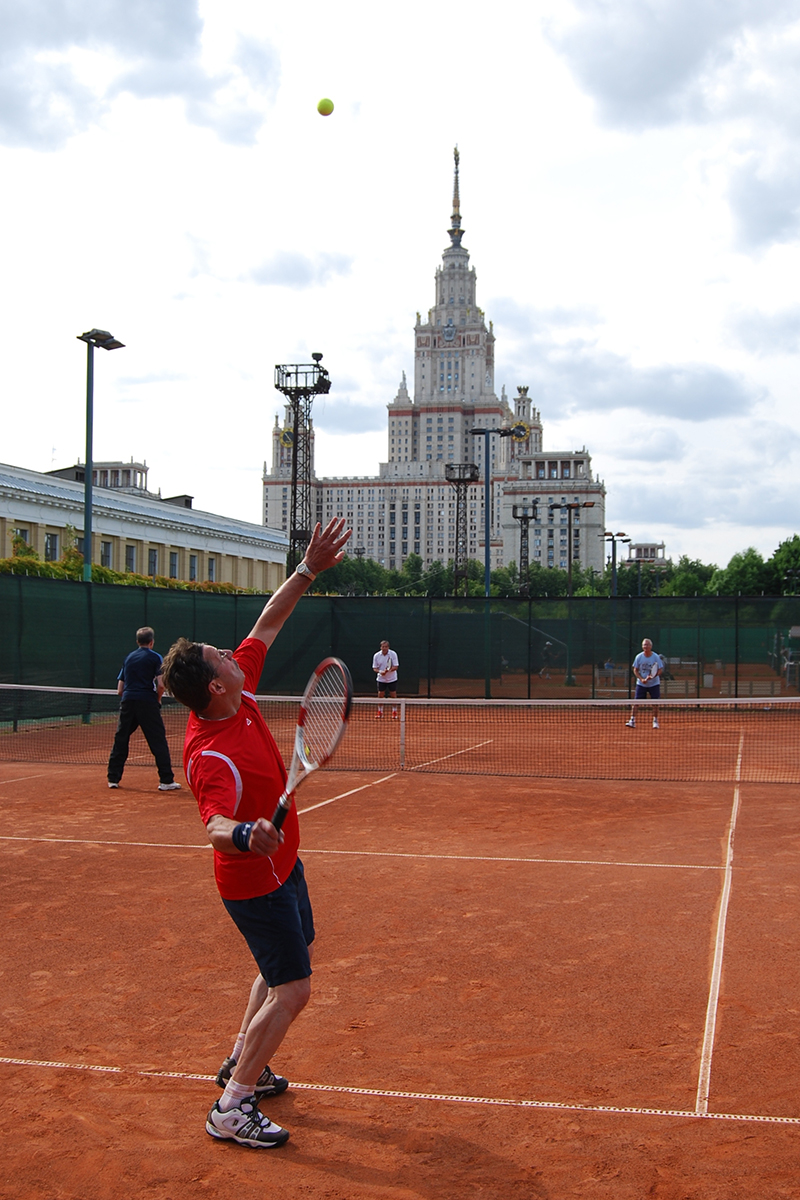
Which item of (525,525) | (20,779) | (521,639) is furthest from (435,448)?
(20,779)

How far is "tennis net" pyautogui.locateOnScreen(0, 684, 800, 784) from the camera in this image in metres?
13.2

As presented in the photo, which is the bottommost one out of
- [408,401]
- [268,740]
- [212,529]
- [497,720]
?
[497,720]

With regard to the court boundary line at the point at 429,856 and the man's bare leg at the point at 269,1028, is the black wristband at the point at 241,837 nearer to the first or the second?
the man's bare leg at the point at 269,1028

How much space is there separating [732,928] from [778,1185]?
2.78 meters

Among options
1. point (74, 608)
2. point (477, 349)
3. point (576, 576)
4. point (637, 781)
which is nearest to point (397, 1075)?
point (637, 781)

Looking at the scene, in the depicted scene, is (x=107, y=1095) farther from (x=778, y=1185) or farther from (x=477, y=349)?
(x=477, y=349)

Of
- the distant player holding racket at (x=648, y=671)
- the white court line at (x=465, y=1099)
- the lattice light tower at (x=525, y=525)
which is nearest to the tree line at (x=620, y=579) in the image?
the lattice light tower at (x=525, y=525)

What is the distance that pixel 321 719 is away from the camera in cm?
394

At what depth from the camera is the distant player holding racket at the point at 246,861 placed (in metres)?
3.45

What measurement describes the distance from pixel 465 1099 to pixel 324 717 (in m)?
1.57

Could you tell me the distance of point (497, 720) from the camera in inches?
809

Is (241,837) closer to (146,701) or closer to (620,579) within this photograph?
(146,701)

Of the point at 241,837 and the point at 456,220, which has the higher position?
the point at 456,220

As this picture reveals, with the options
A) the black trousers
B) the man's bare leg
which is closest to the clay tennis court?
the man's bare leg
